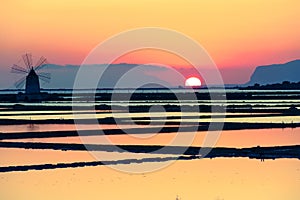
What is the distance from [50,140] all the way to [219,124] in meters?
8.53

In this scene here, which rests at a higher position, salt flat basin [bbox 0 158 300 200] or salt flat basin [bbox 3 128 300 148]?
salt flat basin [bbox 3 128 300 148]

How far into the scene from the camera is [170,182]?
1443 centimetres

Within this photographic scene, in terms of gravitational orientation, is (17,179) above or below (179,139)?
below

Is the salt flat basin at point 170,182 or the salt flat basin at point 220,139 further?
the salt flat basin at point 220,139

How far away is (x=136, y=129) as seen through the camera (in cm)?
2689

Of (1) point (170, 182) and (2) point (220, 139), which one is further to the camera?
(2) point (220, 139)

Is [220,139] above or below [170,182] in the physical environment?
above

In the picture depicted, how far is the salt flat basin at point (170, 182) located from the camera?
12.9 metres

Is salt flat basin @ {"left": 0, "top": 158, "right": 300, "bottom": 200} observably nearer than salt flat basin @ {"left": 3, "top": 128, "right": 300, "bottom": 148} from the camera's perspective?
Yes

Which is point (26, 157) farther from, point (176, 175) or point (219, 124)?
point (219, 124)

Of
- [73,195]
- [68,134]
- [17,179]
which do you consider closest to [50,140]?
[68,134]

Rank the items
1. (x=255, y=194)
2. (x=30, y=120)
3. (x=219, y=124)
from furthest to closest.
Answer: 1. (x=30, y=120)
2. (x=219, y=124)
3. (x=255, y=194)

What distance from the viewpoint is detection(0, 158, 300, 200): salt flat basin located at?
1289cm

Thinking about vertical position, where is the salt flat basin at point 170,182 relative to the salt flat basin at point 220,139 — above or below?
below
